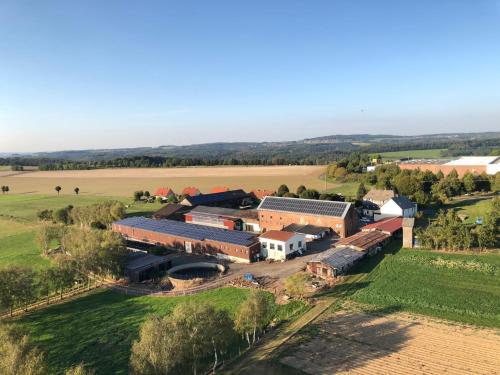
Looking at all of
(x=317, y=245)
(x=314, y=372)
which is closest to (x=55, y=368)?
(x=314, y=372)

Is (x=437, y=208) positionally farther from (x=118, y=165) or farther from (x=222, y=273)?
(x=118, y=165)

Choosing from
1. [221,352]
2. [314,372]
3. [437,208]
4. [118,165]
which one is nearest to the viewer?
[314,372]

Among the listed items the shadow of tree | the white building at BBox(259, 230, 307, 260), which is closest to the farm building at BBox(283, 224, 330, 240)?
the white building at BBox(259, 230, 307, 260)

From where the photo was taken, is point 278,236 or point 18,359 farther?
point 278,236

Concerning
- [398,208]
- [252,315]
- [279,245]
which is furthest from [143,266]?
[398,208]

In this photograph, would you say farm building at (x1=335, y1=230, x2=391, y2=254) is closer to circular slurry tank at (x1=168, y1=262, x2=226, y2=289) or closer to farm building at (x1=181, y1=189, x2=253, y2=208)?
circular slurry tank at (x1=168, y1=262, x2=226, y2=289)

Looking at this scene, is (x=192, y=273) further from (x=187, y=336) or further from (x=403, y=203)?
(x=403, y=203)
